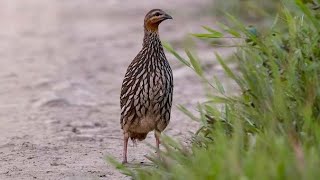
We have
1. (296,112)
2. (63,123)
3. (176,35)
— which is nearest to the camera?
(296,112)

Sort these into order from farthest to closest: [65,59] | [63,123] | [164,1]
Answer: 1. [164,1]
2. [65,59]
3. [63,123]

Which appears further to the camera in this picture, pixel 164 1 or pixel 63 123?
pixel 164 1

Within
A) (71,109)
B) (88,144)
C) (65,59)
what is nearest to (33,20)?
(65,59)

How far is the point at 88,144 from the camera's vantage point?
892 cm

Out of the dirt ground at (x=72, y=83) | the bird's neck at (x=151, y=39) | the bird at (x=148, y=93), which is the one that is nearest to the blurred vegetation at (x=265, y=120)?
the bird at (x=148, y=93)

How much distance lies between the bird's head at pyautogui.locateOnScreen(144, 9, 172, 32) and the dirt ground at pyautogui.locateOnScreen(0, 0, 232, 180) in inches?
35.8

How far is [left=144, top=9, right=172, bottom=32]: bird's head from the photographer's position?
8.32 m

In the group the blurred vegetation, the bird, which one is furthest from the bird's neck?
the blurred vegetation

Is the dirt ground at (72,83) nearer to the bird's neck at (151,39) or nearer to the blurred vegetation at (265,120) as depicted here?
the bird's neck at (151,39)

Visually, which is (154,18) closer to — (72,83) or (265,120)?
(265,120)

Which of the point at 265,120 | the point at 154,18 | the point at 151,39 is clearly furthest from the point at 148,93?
the point at 265,120

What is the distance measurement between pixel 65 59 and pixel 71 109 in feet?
12.9

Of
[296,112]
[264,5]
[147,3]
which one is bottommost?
[147,3]

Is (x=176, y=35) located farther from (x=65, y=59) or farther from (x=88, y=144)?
(x=88, y=144)
